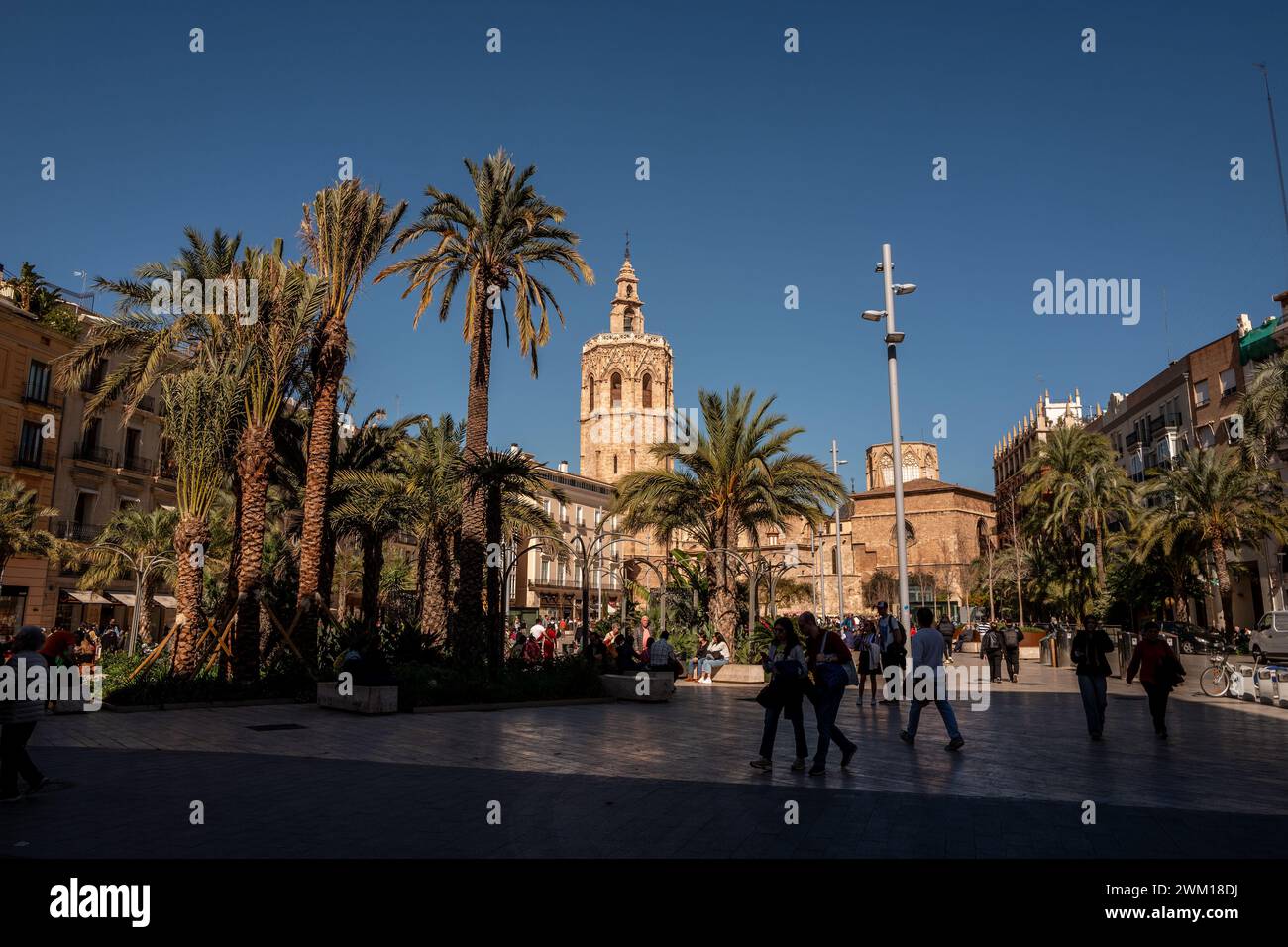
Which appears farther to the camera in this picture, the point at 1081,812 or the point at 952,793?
the point at 952,793

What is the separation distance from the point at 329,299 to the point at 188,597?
6506 millimetres

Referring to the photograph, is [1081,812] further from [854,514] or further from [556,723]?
[854,514]

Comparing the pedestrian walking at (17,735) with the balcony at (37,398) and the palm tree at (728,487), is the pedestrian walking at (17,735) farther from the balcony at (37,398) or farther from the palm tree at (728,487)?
the balcony at (37,398)

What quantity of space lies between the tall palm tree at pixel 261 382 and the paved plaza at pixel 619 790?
3.35m

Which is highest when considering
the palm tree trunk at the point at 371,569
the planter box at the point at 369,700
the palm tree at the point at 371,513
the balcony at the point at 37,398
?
the balcony at the point at 37,398

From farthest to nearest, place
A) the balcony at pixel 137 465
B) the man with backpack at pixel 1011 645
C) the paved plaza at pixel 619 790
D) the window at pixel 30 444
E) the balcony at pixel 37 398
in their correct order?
the balcony at pixel 137 465 → the window at pixel 30 444 → the balcony at pixel 37 398 → the man with backpack at pixel 1011 645 → the paved plaza at pixel 619 790

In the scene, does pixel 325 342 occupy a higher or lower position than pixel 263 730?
A: higher

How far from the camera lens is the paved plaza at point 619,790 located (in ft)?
18.3

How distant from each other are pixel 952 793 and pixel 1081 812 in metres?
1.09

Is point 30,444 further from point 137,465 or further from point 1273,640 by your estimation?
point 1273,640

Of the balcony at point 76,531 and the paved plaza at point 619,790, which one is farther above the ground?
the balcony at point 76,531

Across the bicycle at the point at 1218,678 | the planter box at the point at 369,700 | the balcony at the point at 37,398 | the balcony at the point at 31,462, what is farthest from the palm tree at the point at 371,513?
the bicycle at the point at 1218,678
